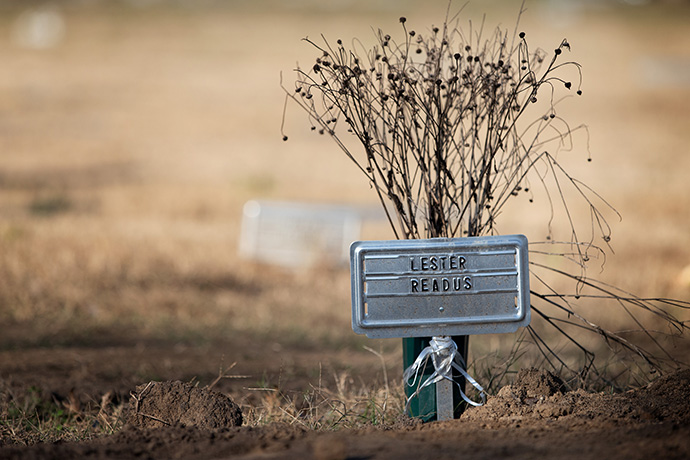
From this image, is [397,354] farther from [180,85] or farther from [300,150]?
[180,85]

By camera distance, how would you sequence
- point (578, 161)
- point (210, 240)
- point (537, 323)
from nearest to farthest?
point (537, 323)
point (210, 240)
point (578, 161)

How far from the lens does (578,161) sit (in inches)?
806

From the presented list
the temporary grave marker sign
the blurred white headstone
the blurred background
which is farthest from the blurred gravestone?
the blurred white headstone

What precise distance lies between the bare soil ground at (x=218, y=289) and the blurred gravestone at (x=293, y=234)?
44cm

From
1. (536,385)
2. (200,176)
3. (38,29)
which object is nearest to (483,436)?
(536,385)

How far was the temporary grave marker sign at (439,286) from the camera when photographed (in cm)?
329

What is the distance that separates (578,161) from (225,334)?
1564 cm

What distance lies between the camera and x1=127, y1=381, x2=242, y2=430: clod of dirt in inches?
130

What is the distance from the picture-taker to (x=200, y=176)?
17359mm

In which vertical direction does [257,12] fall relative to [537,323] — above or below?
above

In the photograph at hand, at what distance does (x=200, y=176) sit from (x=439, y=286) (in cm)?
1463

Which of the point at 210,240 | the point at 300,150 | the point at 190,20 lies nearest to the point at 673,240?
the point at 210,240

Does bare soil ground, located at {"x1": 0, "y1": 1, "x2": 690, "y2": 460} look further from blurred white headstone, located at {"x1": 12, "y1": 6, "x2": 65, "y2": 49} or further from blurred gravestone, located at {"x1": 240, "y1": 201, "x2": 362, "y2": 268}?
blurred white headstone, located at {"x1": 12, "y1": 6, "x2": 65, "y2": 49}

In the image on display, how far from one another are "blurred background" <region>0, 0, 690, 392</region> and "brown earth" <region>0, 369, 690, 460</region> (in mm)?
1116
